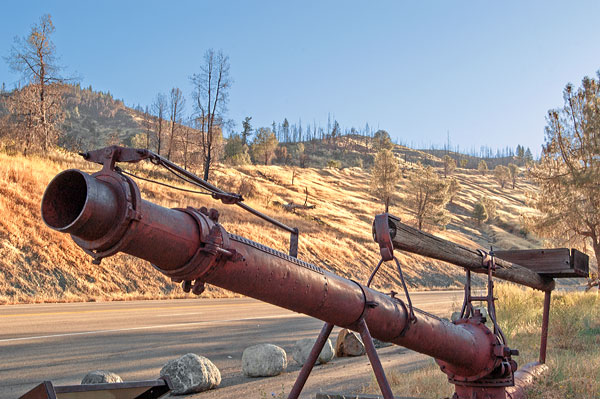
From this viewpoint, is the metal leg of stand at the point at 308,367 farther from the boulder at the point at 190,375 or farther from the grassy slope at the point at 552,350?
the boulder at the point at 190,375

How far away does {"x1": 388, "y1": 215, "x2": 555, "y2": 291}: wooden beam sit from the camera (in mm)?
3557

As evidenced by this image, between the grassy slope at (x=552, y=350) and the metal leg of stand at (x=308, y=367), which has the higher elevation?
the metal leg of stand at (x=308, y=367)

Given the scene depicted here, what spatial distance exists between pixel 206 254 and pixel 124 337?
8610 mm

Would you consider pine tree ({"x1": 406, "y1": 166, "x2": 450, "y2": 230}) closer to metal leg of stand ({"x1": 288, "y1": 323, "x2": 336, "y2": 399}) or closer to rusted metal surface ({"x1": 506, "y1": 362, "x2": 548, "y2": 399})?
rusted metal surface ({"x1": 506, "y1": 362, "x2": 548, "y2": 399})

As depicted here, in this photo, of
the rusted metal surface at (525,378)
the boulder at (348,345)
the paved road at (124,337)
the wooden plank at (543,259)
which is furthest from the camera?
the boulder at (348,345)

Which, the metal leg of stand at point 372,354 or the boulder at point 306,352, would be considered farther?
the boulder at point 306,352

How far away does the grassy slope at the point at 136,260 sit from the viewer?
16703mm

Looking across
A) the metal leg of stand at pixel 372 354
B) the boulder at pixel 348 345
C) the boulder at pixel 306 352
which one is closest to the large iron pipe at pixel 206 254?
the metal leg of stand at pixel 372 354

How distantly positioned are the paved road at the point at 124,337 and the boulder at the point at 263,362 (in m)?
0.27

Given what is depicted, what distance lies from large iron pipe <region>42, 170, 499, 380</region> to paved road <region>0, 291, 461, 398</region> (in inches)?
185

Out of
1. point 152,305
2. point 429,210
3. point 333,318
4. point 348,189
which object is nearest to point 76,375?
point 333,318

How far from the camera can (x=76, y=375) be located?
23.0ft

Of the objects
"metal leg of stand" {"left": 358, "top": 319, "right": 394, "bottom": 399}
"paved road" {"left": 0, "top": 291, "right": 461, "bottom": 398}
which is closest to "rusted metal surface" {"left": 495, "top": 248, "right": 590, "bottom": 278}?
"metal leg of stand" {"left": 358, "top": 319, "right": 394, "bottom": 399}

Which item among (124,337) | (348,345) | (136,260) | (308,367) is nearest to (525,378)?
(308,367)
